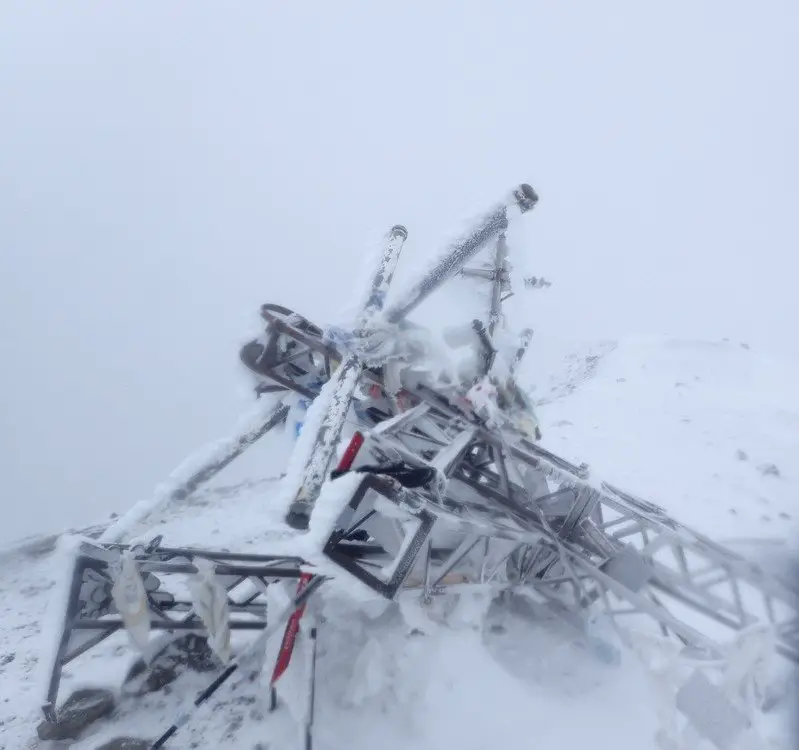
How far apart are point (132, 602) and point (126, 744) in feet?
5.28

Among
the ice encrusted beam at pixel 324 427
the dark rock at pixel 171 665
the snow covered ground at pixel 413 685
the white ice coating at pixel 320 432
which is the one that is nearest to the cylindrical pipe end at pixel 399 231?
the ice encrusted beam at pixel 324 427

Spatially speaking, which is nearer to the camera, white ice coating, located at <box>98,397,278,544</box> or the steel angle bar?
the steel angle bar

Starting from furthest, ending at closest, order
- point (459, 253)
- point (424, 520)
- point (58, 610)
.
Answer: point (459, 253)
point (58, 610)
point (424, 520)

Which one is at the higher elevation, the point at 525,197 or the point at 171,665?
the point at 525,197

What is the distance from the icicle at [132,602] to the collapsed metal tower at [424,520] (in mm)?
20

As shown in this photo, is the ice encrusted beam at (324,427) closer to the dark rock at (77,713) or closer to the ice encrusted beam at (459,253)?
the ice encrusted beam at (459,253)

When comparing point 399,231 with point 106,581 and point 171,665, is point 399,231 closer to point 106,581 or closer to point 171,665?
point 106,581

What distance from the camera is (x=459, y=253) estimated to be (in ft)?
→ 24.5

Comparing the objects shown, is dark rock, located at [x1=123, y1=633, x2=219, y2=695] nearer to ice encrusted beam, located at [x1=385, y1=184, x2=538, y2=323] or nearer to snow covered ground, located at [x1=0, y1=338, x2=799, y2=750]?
snow covered ground, located at [x1=0, y1=338, x2=799, y2=750]

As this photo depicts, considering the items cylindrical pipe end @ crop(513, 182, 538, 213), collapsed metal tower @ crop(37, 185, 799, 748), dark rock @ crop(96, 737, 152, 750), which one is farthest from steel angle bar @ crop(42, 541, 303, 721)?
cylindrical pipe end @ crop(513, 182, 538, 213)

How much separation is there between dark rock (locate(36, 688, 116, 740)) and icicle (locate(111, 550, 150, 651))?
1423 mm

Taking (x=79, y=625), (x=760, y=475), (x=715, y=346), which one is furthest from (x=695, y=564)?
(x=715, y=346)

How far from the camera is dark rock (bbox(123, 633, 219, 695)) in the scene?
651cm

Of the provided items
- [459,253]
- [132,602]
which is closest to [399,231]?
[459,253]
